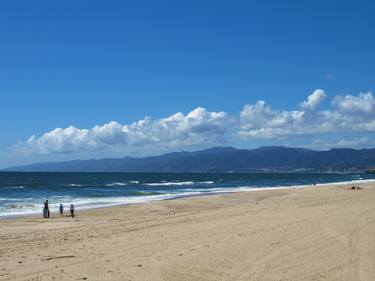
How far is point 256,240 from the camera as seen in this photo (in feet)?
51.3

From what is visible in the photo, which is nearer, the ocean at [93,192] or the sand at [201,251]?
the sand at [201,251]

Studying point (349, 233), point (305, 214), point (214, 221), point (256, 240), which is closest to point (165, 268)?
point (256, 240)

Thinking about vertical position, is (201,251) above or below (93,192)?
below

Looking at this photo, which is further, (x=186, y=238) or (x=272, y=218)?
(x=272, y=218)

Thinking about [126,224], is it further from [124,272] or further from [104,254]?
[124,272]

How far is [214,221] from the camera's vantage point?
21.9 meters

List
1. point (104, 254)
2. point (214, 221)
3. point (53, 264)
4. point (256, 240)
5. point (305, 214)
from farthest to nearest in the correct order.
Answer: point (305, 214) < point (214, 221) < point (256, 240) < point (104, 254) < point (53, 264)

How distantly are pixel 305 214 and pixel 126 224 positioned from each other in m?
8.31

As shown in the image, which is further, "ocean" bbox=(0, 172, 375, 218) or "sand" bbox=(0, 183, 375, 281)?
"ocean" bbox=(0, 172, 375, 218)

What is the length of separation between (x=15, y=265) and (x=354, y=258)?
27.9 ft

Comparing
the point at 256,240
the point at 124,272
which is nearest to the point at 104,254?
the point at 124,272

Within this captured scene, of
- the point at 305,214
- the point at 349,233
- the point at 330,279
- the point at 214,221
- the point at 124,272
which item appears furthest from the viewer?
the point at 305,214

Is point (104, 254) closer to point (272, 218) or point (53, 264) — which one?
point (53, 264)

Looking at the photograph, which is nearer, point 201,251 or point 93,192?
point 201,251
